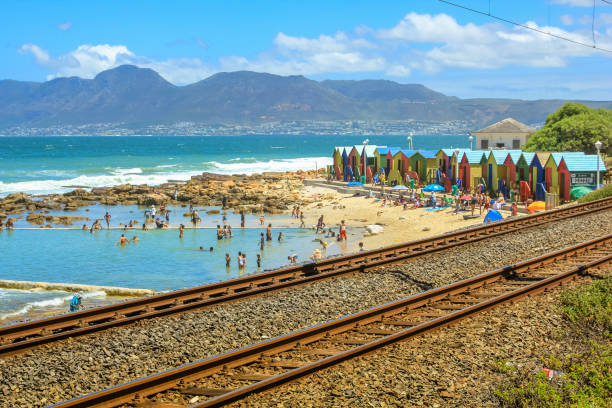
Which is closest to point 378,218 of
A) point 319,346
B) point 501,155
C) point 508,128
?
point 501,155

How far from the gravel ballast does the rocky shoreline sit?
2998 centimetres

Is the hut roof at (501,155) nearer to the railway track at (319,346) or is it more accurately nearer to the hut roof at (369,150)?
the hut roof at (369,150)

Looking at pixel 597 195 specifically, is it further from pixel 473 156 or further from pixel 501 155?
pixel 473 156

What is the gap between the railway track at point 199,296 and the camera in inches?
452

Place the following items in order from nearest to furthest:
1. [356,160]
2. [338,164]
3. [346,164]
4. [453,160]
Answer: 1. [453,160]
2. [356,160]
3. [346,164]
4. [338,164]

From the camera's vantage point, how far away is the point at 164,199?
176ft

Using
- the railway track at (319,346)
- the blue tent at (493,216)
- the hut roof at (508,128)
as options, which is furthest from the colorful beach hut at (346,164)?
the railway track at (319,346)

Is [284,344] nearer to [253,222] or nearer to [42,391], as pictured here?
[42,391]

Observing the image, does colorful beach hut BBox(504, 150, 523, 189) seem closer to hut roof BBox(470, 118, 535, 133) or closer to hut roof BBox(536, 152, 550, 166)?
hut roof BBox(536, 152, 550, 166)

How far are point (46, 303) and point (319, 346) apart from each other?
43.0 ft

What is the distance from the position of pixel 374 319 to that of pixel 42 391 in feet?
18.9

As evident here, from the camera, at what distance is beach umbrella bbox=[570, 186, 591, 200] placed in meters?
32.2

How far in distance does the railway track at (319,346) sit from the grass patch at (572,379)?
82.1 inches

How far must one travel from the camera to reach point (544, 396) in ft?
25.0
